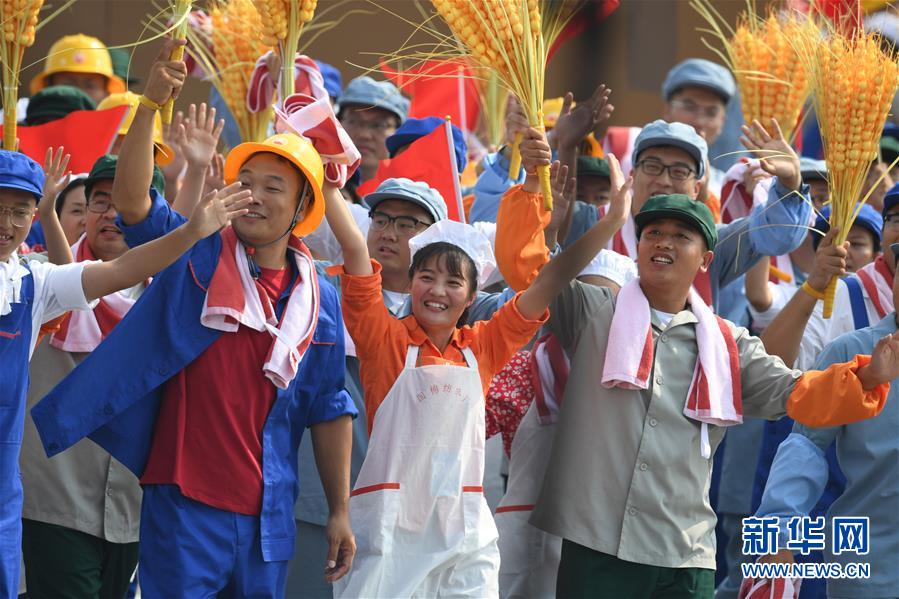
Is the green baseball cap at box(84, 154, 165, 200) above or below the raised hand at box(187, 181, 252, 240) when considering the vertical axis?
above

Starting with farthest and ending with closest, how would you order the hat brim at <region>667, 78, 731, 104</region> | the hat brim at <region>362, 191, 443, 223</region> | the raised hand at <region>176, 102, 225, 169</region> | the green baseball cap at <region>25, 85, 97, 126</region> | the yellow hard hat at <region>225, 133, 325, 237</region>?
1. the hat brim at <region>667, 78, 731, 104</region>
2. the green baseball cap at <region>25, 85, 97, 126</region>
3. the hat brim at <region>362, 191, 443, 223</region>
4. the raised hand at <region>176, 102, 225, 169</region>
5. the yellow hard hat at <region>225, 133, 325, 237</region>

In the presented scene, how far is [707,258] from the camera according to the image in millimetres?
4859

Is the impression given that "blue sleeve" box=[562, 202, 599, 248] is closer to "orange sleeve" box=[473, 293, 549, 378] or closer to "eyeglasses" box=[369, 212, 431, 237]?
"eyeglasses" box=[369, 212, 431, 237]

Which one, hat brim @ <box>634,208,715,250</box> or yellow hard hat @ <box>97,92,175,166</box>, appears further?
yellow hard hat @ <box>97,92,175,166</box>

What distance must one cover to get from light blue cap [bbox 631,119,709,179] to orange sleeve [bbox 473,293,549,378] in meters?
1.42

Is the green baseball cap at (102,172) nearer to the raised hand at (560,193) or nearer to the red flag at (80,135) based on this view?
the red flag at (80,135)

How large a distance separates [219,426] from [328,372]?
17.3 inches

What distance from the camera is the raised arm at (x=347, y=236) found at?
172 inches

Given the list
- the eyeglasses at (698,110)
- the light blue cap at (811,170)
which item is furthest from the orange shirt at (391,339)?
the eyeglasses at (698,110)

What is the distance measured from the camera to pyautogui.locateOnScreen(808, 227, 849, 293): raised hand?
486cm

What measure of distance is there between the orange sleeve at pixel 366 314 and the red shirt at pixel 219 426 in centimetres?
40

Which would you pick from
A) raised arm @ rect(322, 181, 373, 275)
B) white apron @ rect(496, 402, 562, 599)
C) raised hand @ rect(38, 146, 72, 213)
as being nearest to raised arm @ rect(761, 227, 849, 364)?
white apron @ rect(496, 402, 562, 599)

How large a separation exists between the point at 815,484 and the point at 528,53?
6.15 feet

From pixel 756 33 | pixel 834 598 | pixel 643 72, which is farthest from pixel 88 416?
pixel 643 72
